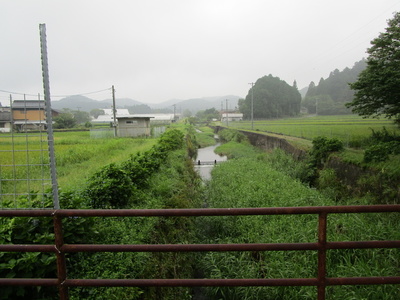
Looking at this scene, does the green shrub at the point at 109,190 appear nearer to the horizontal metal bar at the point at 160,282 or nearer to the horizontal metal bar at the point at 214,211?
the horizontal metal bar at the point at 160,282

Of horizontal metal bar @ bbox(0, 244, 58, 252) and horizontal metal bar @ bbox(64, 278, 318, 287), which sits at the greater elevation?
horizontal metal bar @ bbox(0, 244, 58, 252)

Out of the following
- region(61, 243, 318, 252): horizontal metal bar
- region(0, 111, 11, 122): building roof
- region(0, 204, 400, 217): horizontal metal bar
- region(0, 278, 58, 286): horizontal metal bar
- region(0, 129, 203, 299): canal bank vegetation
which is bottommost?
region(0, 129, 203, 299): canal bank vegetation

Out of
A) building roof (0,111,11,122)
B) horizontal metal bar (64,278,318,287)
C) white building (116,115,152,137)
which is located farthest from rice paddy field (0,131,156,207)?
white building (116,115,152,137)

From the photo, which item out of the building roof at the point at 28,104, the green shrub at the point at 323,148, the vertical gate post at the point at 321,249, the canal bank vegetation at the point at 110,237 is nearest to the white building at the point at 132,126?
the green shrub at the point at 323,148

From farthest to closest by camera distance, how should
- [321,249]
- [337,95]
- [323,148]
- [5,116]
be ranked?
1. [337,95]
2. [323,148]
3. [5,116]
4. [321,249]

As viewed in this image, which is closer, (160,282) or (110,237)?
(160,282)

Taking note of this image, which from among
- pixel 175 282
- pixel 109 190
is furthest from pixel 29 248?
pixel 109 190

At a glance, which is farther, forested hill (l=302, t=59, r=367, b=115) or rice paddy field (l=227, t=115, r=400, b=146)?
forested hill (l=302, t=59, r=367, b=115)

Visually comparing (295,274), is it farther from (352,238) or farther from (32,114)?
(32,114)

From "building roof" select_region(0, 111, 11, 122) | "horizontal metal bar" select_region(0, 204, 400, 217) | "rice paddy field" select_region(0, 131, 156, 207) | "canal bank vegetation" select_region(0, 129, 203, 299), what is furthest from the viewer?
"building roof" select_region(0, 111, 11, 122)

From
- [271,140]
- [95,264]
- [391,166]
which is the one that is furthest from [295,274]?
[271,140]

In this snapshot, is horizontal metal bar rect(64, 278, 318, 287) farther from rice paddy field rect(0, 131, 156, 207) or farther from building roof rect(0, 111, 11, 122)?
building roof rect(0, 111, 11, 122)

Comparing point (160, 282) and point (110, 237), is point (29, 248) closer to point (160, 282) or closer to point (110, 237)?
point (160, 282)

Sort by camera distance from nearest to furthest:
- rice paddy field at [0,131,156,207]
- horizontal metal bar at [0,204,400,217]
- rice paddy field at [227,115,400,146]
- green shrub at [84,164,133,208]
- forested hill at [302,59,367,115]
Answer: horizontal metal bar at [0,204,400,217] < rice paddy field at [0,131,156,207] < green shrub at [84,164,133,208] < rice paddy field at [227,115,400,146] < forested hill at [302,59,367,115]
